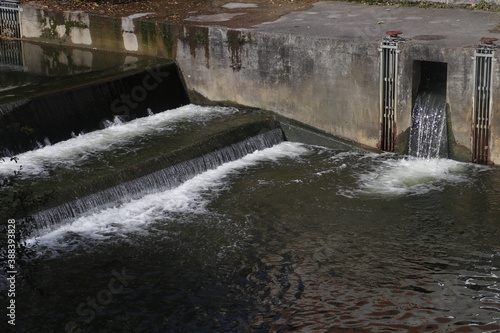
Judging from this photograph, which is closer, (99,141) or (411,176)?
(411,176)

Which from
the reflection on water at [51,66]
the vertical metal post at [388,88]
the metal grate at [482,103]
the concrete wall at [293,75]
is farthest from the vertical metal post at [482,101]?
the reflection on water at [51,66]

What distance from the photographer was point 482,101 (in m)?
12.9

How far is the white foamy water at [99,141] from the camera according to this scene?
12148 millimetres

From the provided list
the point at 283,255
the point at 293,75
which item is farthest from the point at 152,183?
the point at 293,75

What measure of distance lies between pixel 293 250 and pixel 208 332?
85.6 inches

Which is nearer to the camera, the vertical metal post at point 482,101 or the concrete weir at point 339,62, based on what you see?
the vertical metal post at point 482,101

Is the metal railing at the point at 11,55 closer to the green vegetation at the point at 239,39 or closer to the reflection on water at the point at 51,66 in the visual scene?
the reflection on water at the point at 51,66

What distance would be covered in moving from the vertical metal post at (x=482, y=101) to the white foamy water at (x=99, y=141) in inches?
174

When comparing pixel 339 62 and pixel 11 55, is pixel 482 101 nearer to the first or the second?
pixel 339 62

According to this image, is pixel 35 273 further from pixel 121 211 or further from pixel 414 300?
pixel 414 300

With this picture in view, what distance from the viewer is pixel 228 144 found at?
1355 centimetres

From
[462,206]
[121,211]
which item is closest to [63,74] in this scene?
[121,211]

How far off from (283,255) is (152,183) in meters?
2.78

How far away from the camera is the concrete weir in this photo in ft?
42.8
